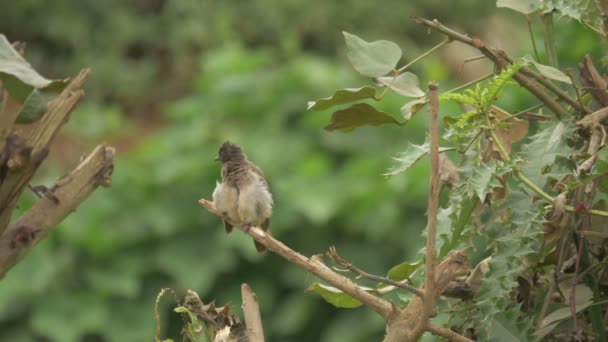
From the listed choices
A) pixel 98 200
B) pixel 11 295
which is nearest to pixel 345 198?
pixel 98 200

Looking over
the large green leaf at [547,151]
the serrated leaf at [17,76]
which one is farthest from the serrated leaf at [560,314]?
the serrated leaf at [17,76]

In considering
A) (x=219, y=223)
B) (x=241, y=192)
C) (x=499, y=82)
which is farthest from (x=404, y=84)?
(x=219, y=223)

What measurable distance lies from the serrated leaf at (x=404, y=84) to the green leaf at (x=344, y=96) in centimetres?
5

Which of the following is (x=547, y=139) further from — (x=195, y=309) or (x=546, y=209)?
(x=195, y=309)

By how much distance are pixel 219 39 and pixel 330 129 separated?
614 cm

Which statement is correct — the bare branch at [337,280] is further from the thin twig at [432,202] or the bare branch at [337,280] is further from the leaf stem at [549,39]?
the leaf stem at [549,39]

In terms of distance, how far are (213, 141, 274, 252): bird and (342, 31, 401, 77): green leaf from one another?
30.2 inches

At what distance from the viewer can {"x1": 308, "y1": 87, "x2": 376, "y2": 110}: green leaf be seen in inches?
50.7

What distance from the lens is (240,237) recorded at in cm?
471

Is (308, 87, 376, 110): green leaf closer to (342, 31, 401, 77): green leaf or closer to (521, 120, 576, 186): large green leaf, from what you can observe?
(342, 31, 401, 77): green leaf

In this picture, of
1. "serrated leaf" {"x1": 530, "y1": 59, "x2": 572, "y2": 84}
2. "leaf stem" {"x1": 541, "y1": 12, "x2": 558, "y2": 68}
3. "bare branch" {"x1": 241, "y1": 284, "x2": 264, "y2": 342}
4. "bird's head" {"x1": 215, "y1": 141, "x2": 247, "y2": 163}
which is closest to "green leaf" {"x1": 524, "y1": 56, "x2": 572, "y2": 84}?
"serrated leaf" {"x1": 530, "y1": 59, "x2": 572, "y2": 84}

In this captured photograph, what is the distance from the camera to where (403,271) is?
1340 millimetres

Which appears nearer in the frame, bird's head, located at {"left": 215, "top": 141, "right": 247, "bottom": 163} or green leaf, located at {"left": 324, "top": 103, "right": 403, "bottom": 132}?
green leaf, located at {"left": 324, "top": 103, "right": 403, "bottom": 132}

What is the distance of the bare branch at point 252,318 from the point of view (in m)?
1.31
